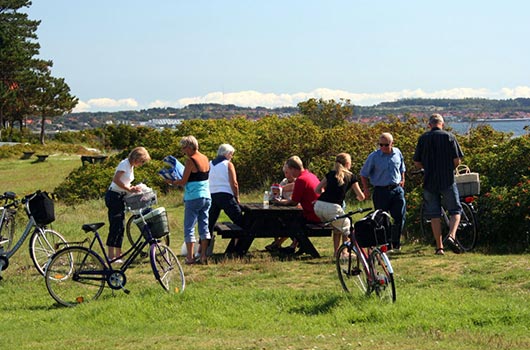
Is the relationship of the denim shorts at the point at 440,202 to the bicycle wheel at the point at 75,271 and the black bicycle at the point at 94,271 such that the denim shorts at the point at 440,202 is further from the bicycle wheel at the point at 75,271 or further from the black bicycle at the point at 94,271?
the bicycle wheel at the point at 75,271

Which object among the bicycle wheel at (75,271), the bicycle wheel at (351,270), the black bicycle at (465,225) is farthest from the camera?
the black bicycle at (465,225)

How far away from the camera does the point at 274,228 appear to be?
12.3m

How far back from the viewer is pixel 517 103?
7494 centimetres

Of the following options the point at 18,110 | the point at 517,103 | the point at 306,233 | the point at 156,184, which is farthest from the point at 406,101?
the point at 306,233

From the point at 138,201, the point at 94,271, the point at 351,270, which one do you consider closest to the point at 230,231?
the point at 138,201

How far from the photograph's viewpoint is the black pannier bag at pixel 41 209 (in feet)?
37.2

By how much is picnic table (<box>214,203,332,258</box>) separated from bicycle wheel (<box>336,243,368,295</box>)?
103 inches

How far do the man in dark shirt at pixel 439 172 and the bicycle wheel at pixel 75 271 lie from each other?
4.52 metres

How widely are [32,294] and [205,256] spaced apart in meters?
2.51

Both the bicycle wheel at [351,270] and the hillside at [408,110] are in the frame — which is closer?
the bicycle wheel at [351,270]

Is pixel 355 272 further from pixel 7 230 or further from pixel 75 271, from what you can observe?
pixel 7 230

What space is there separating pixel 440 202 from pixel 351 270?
314cm

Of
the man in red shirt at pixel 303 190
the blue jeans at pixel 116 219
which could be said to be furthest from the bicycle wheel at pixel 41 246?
the man in red shirt at pixel 303 190

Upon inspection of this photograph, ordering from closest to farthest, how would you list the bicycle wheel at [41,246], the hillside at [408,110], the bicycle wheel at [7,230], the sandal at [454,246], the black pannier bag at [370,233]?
the black pannier bag at [370,233]
the bicycle wheel at [41,246]
the bicycle wheel at [7,230]
the sandal at [454,246]
the hillside at [408,110]
